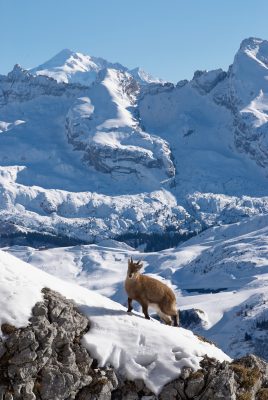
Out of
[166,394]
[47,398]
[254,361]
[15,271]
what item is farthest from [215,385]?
[15,271]

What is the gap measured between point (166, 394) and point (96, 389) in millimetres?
3050

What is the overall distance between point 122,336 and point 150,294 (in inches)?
178

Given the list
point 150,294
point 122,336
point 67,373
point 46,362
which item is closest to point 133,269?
point 150,294

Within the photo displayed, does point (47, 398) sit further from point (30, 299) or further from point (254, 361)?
point (254, 361)

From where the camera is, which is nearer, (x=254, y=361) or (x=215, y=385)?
(x=215, y=385)

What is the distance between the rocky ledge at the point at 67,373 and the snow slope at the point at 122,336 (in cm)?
40

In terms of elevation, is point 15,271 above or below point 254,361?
above

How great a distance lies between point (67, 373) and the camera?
1169 inches

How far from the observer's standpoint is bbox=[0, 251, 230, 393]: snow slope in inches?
1204

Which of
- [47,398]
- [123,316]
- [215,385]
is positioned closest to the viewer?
[47,398]

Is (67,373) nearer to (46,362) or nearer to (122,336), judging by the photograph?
(46,362)

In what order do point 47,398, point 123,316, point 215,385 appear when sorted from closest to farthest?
point 47,398 < point 215,385 < point 123,316

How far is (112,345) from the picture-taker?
31.4m

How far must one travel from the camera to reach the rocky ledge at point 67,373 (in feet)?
94.7
